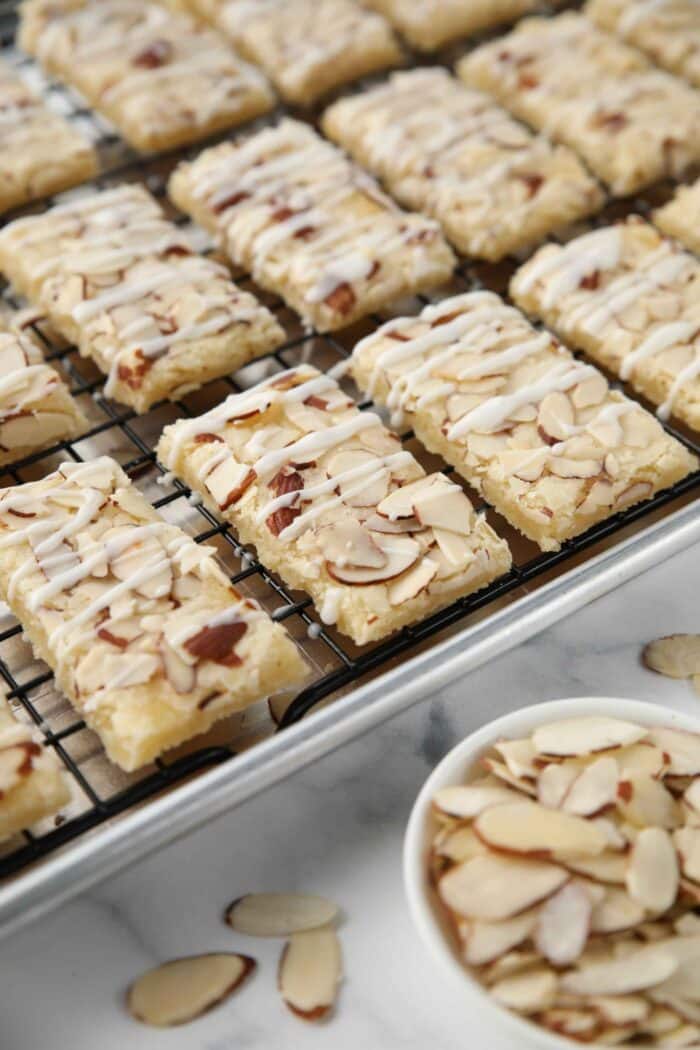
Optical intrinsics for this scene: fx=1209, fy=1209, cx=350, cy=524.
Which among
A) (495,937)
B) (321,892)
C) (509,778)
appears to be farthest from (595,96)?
(495,937)

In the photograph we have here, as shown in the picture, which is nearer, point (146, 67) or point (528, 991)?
point (528, 991)

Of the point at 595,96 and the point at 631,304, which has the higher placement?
the point at 595,96

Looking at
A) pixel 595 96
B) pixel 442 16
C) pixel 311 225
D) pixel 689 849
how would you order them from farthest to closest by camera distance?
pixel 442 16
pixel 595 96
pixel 311 225
pixel 689 849

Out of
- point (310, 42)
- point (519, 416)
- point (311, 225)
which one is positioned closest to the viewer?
point (519, 416)

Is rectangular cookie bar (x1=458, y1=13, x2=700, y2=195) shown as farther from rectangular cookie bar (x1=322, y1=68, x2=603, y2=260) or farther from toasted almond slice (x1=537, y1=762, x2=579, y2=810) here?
toasted almond slice (x1=537, y1=762, x2=579, y2=810)

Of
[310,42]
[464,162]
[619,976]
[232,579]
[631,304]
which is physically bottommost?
[619,976]

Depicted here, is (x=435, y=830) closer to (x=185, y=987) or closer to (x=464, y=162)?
(x=185, y=987)

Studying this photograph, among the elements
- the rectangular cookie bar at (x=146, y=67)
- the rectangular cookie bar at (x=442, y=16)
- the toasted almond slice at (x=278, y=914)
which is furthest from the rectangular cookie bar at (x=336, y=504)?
the rectangular cookie bar at (x=442, y=16)

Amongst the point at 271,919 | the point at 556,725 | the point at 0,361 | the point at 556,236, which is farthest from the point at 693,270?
the point at 271,919
